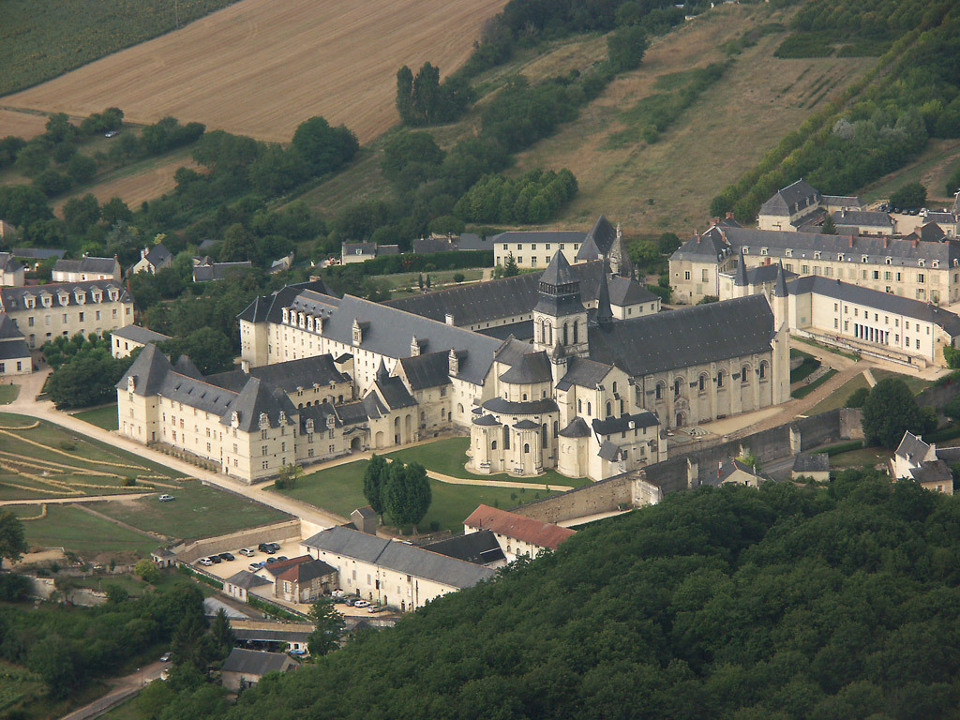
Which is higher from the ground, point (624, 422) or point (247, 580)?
point (624, 422)

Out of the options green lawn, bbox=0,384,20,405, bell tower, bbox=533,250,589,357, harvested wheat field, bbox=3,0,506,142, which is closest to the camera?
bell tower, bbox=533,250,589,357

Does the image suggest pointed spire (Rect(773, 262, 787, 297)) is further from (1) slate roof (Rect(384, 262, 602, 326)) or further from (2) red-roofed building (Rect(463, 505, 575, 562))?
(2) red-roofed building (Rect(463, 505, 575, 562))

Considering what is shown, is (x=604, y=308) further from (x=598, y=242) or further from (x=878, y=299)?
(x=598, y=242)

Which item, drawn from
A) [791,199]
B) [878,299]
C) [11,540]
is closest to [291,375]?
[11,540]

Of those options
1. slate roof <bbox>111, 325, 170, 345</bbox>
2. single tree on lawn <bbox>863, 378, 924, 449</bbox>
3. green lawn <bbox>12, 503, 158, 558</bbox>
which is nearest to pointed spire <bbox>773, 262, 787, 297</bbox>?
single tree on lawn <bbox>863, 378, 924, 449</bbox>

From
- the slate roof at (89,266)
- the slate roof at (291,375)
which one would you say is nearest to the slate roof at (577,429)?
the slate roof at (291,375)

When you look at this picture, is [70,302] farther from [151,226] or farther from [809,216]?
[809,216]

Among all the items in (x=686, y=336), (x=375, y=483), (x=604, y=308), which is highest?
(x=604, y=308)
